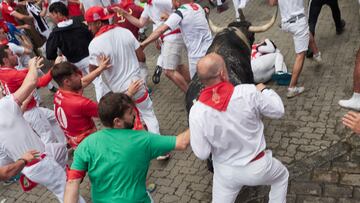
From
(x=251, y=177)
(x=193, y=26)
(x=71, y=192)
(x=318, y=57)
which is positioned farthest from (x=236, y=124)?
(x=318, y=57)

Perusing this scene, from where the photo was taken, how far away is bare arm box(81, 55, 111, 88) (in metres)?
4.84

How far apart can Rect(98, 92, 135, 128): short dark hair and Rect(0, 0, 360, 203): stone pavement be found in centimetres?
220

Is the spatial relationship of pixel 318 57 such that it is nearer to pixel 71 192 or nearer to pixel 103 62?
pixel 103 62

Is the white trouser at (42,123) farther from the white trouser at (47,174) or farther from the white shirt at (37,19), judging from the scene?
the white shirt at (37,19)

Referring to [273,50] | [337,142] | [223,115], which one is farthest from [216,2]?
[223,115]

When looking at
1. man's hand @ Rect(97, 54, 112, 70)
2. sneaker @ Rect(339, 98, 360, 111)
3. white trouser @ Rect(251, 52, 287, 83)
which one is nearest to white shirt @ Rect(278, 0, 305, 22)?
white trouser @ Rect(251, 52, 287, 83)

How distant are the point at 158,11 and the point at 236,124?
13.7 feet

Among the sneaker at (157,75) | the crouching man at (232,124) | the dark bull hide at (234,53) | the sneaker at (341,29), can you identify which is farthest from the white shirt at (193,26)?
the sneaker at (341,29)

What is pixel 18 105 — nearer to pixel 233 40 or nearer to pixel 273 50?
pixel 233 40

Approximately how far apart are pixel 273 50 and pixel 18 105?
15.5 ft

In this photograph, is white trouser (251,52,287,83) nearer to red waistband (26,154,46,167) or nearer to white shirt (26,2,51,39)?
red waistband (26,154,46,167)

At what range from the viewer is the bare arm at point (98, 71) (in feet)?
15.9

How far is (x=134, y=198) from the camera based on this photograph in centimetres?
322

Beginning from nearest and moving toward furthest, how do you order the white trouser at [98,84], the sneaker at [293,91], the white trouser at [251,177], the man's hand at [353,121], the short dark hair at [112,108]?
1. the short dark hair at [112,108]
2. the white trouser at [251,177]
3. the man's hand at [353,121]
4. the sneaker at [293,91]
5. the white trouser at [98,84]
